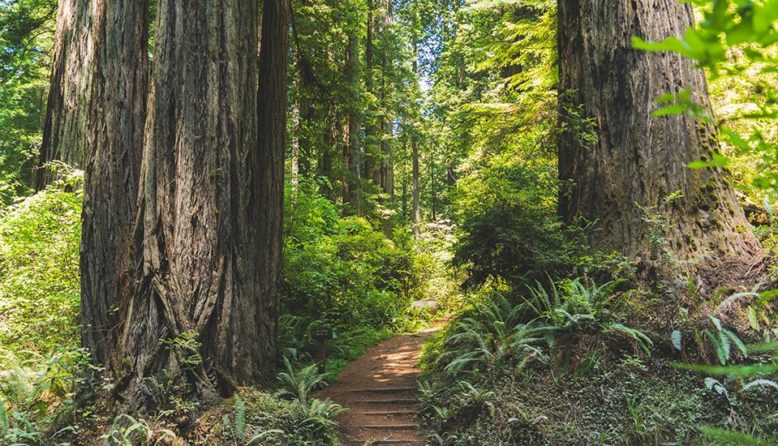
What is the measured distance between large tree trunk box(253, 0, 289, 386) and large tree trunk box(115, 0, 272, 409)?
1.24 metres

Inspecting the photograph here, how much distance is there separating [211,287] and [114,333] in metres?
1.22

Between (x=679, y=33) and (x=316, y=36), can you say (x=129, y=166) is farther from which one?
(x=679, y=33)

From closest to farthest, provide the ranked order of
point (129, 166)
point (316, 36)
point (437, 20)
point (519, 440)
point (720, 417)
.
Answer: point (720, 417), point (519, 440), point (129, 166), point (316, 36), point (437, 20)

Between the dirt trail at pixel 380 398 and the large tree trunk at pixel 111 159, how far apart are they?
300 centimetres

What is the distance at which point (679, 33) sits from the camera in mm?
5992

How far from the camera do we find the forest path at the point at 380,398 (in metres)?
5.72

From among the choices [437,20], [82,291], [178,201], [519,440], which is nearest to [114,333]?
[82,291]

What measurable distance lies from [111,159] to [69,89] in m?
2.53

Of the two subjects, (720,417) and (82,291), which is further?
(82,291)

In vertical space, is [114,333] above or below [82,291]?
below

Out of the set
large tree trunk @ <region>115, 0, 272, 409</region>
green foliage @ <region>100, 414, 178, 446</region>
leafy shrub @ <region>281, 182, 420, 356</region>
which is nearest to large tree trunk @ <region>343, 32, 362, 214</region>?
leafy shrub @ <region>281, 182, 420, 356</region>

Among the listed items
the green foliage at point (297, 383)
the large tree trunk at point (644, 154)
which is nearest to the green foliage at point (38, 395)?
the green foliage at point (297, 383)

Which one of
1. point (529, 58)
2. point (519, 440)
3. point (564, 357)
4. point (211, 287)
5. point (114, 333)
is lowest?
point (519, 440)

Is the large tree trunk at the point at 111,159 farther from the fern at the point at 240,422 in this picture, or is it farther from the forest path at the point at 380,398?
the forest path at the point at 380,398
